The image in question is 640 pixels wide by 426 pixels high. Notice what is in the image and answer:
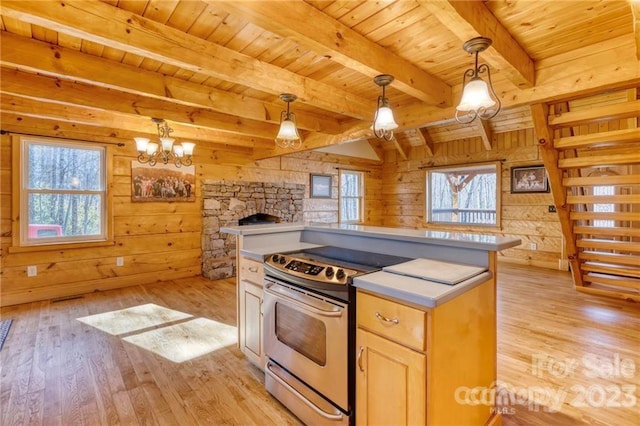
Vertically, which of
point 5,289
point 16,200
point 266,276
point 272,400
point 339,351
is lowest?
point 272,400

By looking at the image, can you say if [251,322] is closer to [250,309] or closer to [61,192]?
[250,309]

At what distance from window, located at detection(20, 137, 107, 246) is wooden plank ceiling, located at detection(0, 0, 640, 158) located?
81 cm

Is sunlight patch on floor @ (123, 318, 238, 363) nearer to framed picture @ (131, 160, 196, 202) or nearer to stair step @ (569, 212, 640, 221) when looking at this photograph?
framed picture @ (131, 160, 196, 202)

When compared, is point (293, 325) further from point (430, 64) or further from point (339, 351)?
point (430, 64)

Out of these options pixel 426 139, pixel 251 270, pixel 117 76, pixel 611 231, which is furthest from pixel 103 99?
pixel 426 139

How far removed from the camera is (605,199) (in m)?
2.94

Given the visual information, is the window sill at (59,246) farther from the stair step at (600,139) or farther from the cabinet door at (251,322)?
the stair step at (600,139)

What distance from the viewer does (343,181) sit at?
22.9ft

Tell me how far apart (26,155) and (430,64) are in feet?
15.3

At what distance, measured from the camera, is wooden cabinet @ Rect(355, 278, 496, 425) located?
1222mm

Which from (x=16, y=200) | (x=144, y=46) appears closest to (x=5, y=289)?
(x=16, y=200)

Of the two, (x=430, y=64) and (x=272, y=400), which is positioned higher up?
(x=430, y=64)

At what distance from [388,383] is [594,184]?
2.95 m

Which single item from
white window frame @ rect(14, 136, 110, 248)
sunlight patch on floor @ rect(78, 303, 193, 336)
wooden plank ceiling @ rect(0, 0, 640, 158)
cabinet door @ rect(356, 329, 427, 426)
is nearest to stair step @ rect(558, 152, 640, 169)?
wooden plank ceiling @ rect(0, 0, 640, 158)
